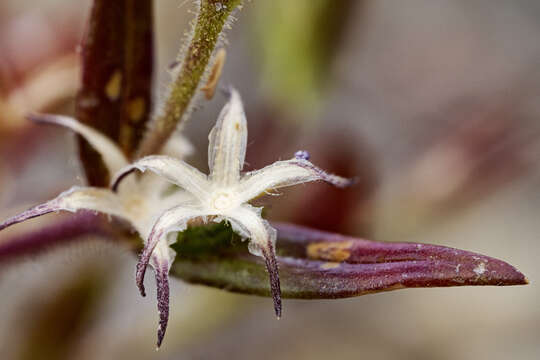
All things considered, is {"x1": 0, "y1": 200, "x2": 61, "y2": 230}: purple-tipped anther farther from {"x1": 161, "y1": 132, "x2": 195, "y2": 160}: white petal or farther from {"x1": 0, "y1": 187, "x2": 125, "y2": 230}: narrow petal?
{"x1": 161, "y1": 132, "x2": 195, "y2": 160}: white petal

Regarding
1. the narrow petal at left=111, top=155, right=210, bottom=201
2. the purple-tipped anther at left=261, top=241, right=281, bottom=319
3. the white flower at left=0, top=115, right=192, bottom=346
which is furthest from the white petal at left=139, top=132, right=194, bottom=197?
the purple-tipped anther at left=261, top=241, right=281, bottom=319

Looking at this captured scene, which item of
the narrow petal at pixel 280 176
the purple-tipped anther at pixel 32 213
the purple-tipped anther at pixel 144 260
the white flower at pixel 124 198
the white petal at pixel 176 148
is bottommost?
the purple-tipped anther at pixel 144 260

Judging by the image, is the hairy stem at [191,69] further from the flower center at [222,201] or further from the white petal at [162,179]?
the flower center at [222,201]

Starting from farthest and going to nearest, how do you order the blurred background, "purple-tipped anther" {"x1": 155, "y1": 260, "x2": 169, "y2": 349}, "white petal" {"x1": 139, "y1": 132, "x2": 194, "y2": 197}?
the blurred background, "white petal" {"x1": 139, "y1": 132, "x2": 194, "y2": 197}, "purple-tipped anther" {"x1": 155, "y1": 260, "x2": 169, "y2": 349}

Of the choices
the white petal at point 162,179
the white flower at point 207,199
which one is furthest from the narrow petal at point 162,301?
the white petal at point 162,179

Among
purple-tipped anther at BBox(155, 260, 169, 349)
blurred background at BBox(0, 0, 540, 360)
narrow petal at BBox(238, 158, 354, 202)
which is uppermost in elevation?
blurred background at BBox(0, 0, 540, 360)

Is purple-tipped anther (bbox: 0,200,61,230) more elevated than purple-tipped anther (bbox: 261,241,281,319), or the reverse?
purple-tipped anther (bbox: 0,200,61,230)
